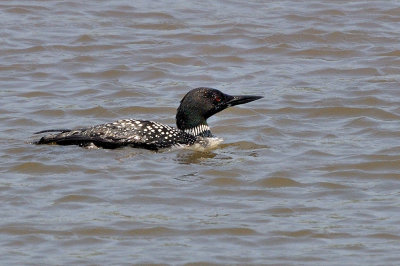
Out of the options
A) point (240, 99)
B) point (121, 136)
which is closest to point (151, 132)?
point (121, 136)

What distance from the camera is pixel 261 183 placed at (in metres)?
8.99

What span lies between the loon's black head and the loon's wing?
0.39 m

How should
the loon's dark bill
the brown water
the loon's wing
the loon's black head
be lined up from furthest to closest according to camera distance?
the loon's dark bill
the loon's black head
the loon's wing
the brown water

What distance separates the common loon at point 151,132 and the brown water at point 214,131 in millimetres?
102

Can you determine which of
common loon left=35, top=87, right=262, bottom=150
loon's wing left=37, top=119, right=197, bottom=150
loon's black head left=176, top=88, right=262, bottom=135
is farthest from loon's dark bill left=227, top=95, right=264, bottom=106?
loon's wing left=37, top=119, right=197, bottom=150

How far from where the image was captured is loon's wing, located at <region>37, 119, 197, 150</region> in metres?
9.85

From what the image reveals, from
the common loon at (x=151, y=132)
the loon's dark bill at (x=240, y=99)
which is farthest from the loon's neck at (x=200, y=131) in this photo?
the loon's dark bill at (x=240, y=99)

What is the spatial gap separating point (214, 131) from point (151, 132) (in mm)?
1026

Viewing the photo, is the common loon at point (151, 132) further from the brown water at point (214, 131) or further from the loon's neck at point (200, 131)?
the brown water at point (214, 131)

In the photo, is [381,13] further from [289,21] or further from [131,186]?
[131,186]

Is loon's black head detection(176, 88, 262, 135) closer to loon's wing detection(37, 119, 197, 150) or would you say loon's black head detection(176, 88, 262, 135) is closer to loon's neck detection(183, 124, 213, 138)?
loon's neck detection(183, 124, 213, 138)

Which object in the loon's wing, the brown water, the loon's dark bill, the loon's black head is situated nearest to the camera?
the brown water

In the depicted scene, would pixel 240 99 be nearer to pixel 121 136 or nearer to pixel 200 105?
pixel 200 105

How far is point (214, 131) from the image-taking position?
10.8 metres
